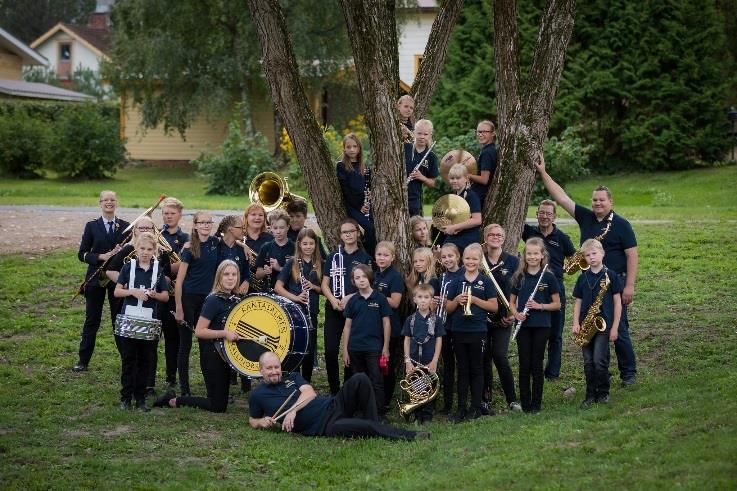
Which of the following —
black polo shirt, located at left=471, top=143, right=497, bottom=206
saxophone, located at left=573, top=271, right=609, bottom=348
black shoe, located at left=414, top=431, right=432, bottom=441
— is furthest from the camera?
black polo shirt, located at left=471, top=143, right=497, bottom=206

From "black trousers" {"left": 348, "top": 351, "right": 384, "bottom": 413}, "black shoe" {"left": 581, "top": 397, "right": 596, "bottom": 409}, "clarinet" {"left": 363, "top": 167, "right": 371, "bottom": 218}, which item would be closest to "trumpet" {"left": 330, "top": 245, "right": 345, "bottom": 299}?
"black trousers" {"left": 348, "top": 351, "right": 384, "bottom": 413}

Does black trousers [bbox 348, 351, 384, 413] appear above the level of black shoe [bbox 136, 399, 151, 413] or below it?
above

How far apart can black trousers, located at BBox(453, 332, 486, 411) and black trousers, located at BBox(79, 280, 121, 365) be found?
359cm

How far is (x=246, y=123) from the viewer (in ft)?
120

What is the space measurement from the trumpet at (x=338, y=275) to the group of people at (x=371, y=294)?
13 millimetres

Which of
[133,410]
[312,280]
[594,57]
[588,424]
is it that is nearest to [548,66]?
[312,280]

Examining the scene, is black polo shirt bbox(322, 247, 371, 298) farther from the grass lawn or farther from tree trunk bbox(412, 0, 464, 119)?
tree trunk bbox(412, 0, 464, 119)

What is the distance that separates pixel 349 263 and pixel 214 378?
1.62 m

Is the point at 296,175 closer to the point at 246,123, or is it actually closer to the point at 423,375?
the point at 246,123

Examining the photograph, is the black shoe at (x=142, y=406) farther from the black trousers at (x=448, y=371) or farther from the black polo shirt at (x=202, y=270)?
the black trousers at (x=448, y=371)

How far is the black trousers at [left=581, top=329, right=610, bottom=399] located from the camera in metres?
9.63

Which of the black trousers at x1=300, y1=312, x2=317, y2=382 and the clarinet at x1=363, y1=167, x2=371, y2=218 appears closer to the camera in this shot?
the black trousers at x1=300, y1=312, x2=317, y2=382

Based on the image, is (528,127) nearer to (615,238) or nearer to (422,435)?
(615,238)

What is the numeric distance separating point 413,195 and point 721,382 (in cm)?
357
